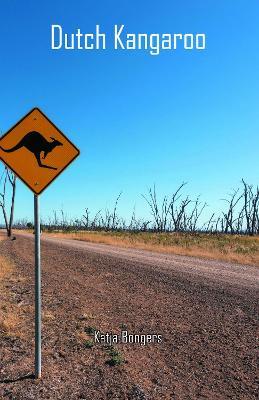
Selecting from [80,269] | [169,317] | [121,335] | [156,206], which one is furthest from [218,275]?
[156,206]

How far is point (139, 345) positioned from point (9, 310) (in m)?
3.03

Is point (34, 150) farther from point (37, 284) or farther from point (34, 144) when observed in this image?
point (37, 284)

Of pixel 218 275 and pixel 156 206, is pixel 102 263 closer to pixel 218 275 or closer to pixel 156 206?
pixel 218 275

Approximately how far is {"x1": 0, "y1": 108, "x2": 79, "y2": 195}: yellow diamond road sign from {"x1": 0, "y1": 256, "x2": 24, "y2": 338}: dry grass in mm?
2929

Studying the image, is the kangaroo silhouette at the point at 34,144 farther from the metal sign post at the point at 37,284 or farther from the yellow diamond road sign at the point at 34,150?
the metal sign post at the point at 37,284

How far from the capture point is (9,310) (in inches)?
350

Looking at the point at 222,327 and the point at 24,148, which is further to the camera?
the point at 222,327

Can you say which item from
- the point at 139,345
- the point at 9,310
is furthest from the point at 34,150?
the point at 9,310

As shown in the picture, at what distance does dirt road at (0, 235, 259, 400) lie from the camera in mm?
5172

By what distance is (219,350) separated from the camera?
6566 mm

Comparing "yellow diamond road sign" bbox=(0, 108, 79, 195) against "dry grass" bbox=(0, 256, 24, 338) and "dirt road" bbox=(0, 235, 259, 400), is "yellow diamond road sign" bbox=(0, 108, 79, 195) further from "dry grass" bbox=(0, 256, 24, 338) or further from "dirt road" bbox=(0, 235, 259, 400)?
"dry grass" bbox=(0, 256, 24, 338)

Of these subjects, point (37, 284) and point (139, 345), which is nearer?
point (37, 284)

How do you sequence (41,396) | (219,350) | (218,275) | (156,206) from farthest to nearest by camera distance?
(156,206) < (218,275) < (219,350) < (41,396)

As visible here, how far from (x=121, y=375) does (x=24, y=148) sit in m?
2.76
